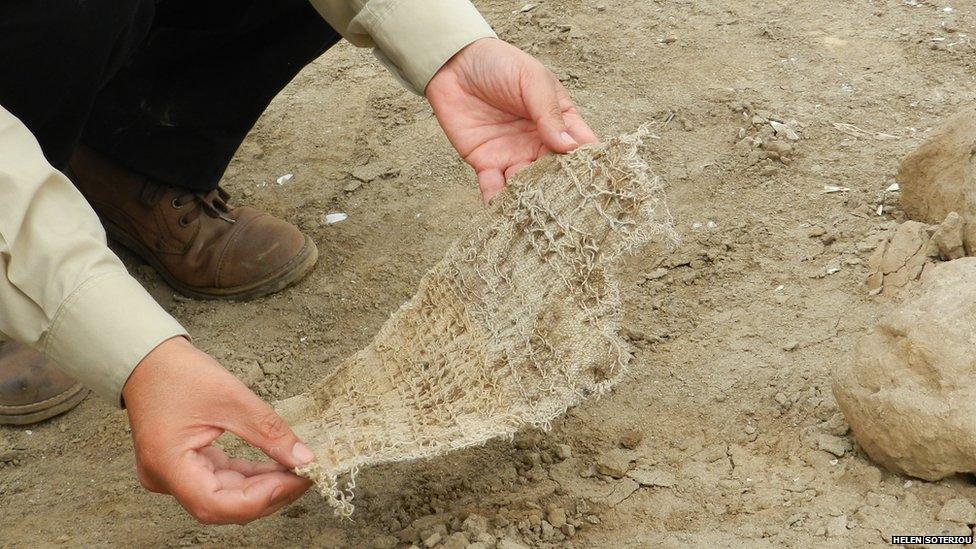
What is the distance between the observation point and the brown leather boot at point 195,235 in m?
2.65

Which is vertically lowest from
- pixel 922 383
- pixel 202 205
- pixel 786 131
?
pixel 786 131

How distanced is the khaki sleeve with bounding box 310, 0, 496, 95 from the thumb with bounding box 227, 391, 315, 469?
32.4 inches

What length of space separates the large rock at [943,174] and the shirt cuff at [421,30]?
3.41 ft

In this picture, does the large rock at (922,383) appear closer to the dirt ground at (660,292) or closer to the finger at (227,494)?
the dirt ground at (660,292)

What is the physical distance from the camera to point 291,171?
10.4 ft

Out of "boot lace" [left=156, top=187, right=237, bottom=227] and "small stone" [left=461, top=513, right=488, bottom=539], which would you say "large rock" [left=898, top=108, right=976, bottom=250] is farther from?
"boot lace" [left=156, top=187, right=237, bottom=227]

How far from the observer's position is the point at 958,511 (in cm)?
171

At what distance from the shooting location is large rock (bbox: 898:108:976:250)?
226 cm

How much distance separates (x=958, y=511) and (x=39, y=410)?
6.20ft

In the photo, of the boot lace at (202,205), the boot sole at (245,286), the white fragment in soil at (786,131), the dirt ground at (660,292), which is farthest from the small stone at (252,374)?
the white fragment in soil at (786,131)

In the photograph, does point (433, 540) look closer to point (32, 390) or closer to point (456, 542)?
point (456, 542)

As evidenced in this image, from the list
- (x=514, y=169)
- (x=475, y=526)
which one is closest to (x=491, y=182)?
(x=514, y=169)

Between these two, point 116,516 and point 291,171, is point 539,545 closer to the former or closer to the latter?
point 116,516

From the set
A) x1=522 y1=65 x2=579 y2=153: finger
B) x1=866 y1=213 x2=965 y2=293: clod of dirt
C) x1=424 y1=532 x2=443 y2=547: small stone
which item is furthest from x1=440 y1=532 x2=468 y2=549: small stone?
x1=866 y1=213 x2=965 y2=293: clod of dirt
